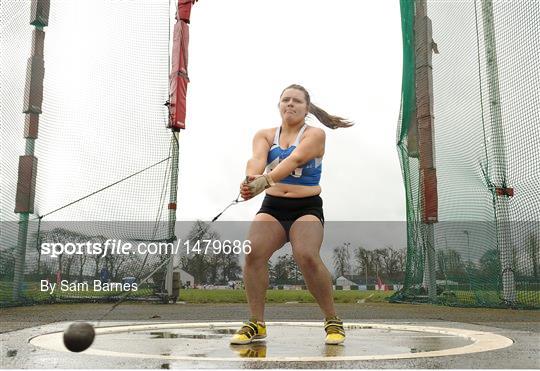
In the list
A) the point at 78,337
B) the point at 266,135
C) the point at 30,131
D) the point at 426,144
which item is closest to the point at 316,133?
the point at 266,135

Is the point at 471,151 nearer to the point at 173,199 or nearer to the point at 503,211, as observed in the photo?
the point at 503,211

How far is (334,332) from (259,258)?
2.12 ft

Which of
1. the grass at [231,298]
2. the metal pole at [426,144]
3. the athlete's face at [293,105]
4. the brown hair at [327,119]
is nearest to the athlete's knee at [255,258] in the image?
the athlete's face at [293,105]

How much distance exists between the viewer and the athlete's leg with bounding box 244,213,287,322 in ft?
11.7

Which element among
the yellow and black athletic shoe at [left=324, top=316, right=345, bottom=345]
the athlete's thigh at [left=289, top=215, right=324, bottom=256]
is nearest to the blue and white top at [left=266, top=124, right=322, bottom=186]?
the athlete's thigh at [left=289, top=215, right=324, bottom=256]

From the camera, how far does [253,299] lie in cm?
360

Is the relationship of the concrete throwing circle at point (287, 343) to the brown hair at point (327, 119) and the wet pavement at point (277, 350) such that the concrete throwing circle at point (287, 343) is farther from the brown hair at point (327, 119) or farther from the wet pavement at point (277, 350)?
the brown hair at point (327, 119)

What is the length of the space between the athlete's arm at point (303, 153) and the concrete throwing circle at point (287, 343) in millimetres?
1013

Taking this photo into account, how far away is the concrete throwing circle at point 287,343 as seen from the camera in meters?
2.83

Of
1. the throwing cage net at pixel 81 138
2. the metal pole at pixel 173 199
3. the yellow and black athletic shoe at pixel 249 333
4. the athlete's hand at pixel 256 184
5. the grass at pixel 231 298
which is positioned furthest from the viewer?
the grass at pixel 231 298

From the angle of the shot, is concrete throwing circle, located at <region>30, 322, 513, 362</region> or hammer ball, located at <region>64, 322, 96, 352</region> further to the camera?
concrete throwing circle, located at <region>30, 322, 513, 362</region>

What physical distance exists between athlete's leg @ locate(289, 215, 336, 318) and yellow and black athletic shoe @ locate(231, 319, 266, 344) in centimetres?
41

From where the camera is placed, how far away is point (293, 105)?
3.78 metres

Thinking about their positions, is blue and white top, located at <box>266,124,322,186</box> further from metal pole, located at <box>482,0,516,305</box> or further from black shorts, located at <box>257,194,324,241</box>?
metal pole, located at <box>482,0,516,305</box>
